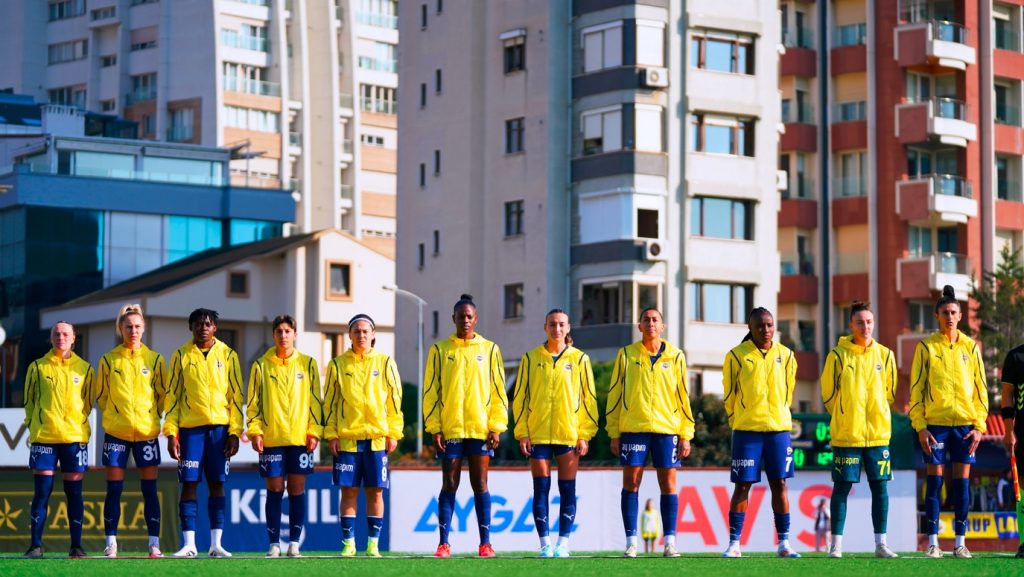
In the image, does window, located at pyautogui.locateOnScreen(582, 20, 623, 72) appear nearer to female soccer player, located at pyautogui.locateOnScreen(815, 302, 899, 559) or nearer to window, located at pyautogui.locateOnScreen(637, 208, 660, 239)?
window, located at pyautogui.locateOnScreen(637, 208, 660, 239)

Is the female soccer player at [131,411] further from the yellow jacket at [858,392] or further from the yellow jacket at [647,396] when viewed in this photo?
the yellow jacket at [858,392]

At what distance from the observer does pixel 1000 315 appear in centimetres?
6825

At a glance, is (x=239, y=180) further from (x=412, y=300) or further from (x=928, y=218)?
(x=928, y=218)

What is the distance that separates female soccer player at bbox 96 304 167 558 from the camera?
20328 millimetres

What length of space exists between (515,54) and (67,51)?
206 ft

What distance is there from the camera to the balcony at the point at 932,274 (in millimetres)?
74875

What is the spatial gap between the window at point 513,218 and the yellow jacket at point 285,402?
5086 centimetres

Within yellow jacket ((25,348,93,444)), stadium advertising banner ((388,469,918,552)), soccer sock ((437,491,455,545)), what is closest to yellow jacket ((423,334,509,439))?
soccer sock ((437,491,455,545))

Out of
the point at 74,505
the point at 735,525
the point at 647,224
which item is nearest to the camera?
the point at 735,525

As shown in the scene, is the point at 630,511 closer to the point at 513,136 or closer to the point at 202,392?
the point at 202,392

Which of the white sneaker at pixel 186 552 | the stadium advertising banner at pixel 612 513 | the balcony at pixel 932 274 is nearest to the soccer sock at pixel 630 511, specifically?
the white sneaker at pixel 186 552

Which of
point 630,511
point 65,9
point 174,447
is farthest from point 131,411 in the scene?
point 65,9

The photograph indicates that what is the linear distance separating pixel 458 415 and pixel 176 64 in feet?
340

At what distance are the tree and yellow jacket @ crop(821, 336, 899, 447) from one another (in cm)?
4799
